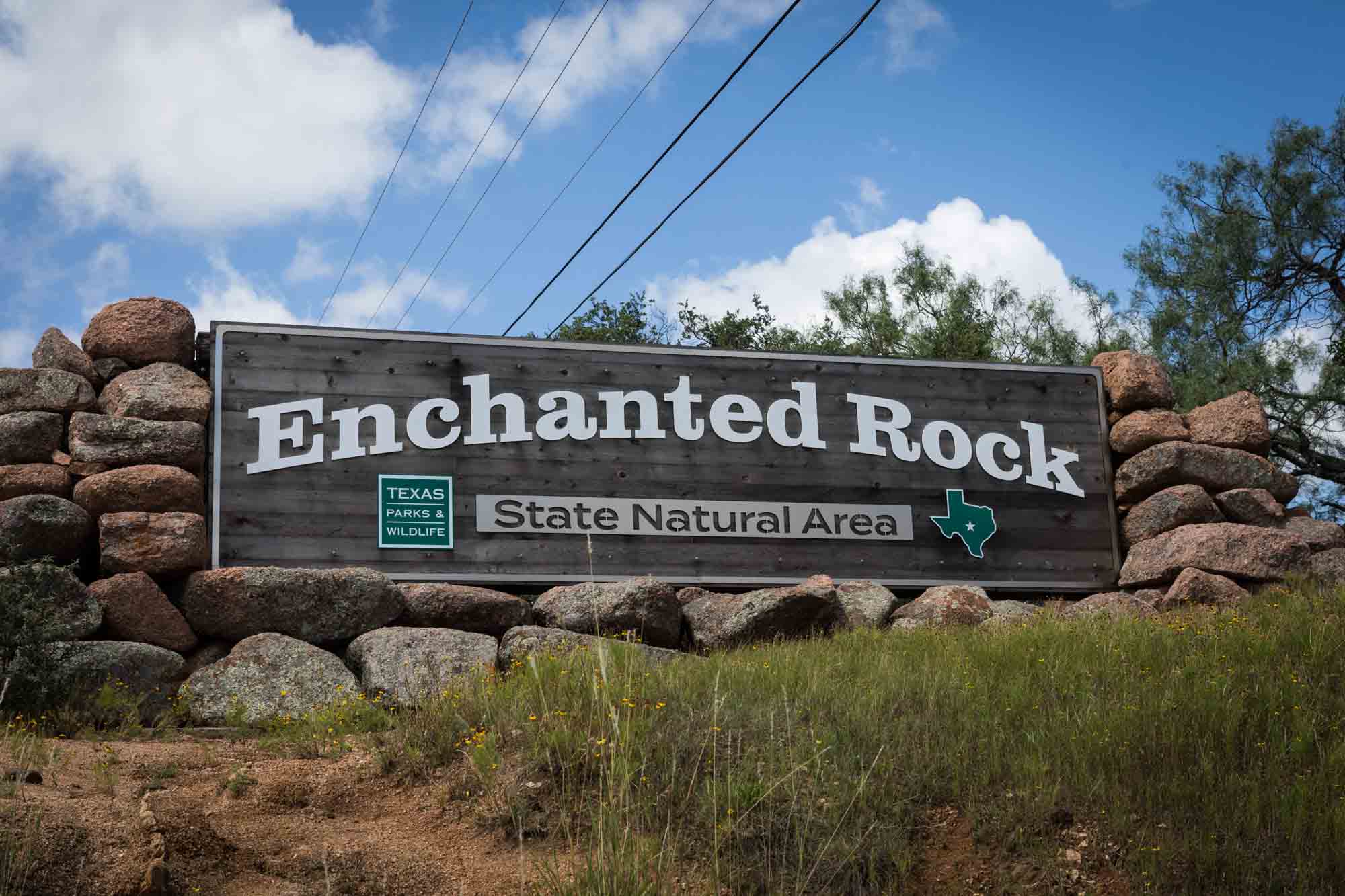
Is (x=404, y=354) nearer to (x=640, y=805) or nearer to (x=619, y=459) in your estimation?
(x=619, y=459)

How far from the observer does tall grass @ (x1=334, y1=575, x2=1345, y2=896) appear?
5293 millimetres

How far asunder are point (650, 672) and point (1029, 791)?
2443 mm

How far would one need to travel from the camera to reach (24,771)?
231 inches

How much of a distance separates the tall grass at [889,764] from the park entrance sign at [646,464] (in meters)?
4.32

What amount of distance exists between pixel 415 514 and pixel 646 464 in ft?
7.46

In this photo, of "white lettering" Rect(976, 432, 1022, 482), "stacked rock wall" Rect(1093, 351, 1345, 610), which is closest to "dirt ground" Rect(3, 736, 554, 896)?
"white lettering" Rect(976, 432, 1022, 482)

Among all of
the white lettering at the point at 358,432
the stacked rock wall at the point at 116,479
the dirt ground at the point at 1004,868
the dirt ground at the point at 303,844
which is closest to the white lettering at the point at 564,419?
the white lettering at the point at 358,432

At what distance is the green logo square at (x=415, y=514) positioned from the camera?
1162 centimetres

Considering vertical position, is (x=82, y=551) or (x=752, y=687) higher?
(x=82, y=551)

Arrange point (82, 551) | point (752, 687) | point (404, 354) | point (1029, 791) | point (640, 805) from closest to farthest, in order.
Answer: point (640, 805)
point (1029, 791)
point (752, 687)
point (82, 551)
point (404, 354)

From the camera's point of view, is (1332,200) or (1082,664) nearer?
(1082,664)

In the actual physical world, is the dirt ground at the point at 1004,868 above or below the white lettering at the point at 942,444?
below

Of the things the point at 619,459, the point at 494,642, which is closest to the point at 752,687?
the point at 494,642

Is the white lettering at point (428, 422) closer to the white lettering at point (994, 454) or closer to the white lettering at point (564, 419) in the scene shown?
the white lettering at point (564, 419)
